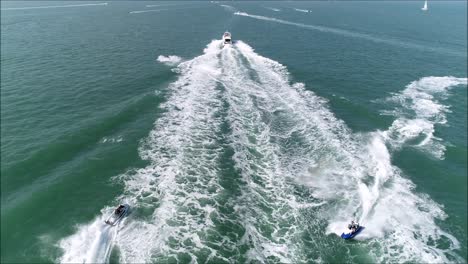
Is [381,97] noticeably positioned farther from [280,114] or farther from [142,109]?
[142,109]

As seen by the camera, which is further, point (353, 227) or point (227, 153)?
point (227, 153)

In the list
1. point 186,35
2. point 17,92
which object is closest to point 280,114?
point 17,92

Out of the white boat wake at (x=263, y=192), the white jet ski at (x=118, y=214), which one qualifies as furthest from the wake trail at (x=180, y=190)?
the white jet ski at (x=118, y=214)

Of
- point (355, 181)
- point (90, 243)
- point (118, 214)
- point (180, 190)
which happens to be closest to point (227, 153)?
point (180, 190)

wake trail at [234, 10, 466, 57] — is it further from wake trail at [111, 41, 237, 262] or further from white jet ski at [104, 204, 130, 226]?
white jet ski at [104, 204, 130, 226]

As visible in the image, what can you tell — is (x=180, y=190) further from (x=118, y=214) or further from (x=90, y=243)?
(x=90, y=243)
